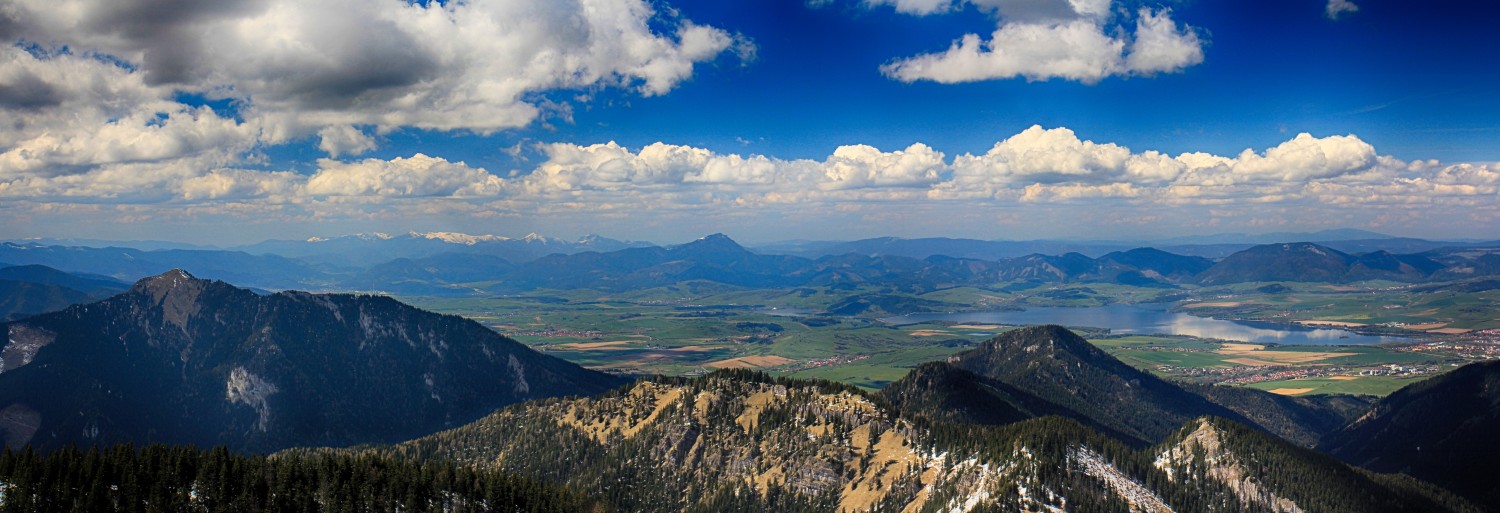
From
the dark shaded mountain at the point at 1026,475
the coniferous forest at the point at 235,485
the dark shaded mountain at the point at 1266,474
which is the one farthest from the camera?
the dark shaded mountain at the point at 1266,474

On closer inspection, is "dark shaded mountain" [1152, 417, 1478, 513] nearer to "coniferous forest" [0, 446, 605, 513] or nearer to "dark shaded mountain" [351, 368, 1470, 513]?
"dark shaded mountain" [351, 368, 1470, 513]

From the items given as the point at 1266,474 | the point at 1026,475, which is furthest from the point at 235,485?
the point at 1266,474

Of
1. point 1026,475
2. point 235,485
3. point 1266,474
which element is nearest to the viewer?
point 235,485

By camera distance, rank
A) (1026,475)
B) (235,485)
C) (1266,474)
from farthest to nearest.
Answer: (1266,474)
(1026,475)
(235,485)

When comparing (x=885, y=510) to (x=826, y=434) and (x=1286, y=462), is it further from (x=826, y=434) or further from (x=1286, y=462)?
(x=1286, y=462)

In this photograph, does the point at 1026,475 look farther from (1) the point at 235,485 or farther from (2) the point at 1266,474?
(1) the point at 235,485

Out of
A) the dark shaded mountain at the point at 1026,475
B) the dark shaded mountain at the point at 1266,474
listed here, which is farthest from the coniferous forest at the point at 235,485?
the dark shaded mountain at the point at 1266,474

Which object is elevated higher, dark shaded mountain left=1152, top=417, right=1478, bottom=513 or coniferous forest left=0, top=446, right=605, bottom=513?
coniferous forest left=0, top=446, right=605, bottom=513

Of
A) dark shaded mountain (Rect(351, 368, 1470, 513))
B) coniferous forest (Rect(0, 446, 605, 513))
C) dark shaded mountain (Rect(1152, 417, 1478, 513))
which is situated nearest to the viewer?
coniferous forest (Rect(0, 446, 605, 513))

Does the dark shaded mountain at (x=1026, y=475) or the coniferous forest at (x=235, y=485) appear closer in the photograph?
the coniferous forest at (x=235, y=485)

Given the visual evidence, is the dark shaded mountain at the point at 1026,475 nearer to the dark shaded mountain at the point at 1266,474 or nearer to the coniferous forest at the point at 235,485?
the dark shaded mountain at the point at 1266,474

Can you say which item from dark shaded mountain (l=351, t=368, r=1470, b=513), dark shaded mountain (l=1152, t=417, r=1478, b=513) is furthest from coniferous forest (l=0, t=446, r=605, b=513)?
dark shaded mountain (l=1152, t=417, r=1478, b=513)

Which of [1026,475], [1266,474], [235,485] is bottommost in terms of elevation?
[1266,474]
